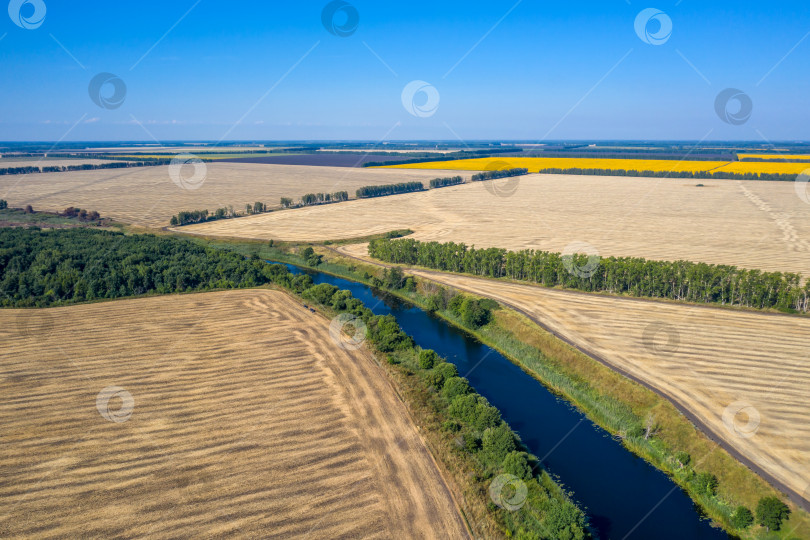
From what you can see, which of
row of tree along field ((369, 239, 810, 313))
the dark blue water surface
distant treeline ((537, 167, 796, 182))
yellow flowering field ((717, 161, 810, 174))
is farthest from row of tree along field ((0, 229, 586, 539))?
yellow flowering field ((717, 161, 810, 174))

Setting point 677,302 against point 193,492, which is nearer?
point 193,492

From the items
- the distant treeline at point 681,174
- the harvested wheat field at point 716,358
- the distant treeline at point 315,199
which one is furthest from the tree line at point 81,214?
the distant treeline at point 681,174

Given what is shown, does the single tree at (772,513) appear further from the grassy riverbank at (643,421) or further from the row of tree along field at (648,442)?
the grassy riverbank at (643,421)

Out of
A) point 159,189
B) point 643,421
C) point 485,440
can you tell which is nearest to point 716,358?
point 643,421

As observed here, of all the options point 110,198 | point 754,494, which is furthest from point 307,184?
point 754,494

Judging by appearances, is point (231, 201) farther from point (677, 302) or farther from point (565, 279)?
point (677, 302)

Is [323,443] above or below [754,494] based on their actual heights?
below
